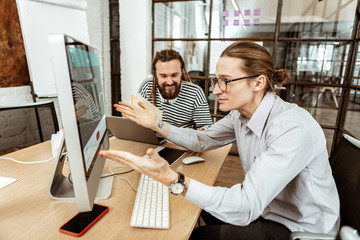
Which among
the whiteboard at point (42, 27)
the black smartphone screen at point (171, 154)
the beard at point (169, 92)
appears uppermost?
the whiteboard at point (42, 27)

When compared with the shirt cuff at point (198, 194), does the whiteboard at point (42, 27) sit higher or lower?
higher

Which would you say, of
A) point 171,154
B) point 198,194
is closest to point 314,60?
point 171,154

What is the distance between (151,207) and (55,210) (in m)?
0.31

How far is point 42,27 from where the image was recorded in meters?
2.36

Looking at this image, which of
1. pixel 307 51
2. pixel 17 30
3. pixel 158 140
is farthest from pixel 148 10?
pixel 158 140

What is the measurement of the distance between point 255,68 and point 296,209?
0.57m

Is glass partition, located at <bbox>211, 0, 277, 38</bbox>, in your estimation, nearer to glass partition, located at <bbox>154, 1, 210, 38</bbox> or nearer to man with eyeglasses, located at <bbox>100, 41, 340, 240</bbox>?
glass partition, located at <bbox>154, 1, 210, 38</bbox>

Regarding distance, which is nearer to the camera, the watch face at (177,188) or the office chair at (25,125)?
the watch face at (177,188)

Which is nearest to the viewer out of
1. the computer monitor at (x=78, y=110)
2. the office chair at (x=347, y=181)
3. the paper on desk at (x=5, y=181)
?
the computer monitor at (x=78, y=110)

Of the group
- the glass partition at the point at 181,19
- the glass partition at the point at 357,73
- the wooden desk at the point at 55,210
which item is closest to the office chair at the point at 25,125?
the wooden desk at the point at 55,210

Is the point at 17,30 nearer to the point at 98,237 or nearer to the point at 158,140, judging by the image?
the point at 158,140

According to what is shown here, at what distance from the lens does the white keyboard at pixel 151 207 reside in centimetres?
70

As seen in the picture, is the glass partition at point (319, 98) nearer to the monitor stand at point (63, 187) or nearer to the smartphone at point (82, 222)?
the monitor stand at point (63, 187)

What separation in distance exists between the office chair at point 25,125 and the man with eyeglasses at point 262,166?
28.9 inches
